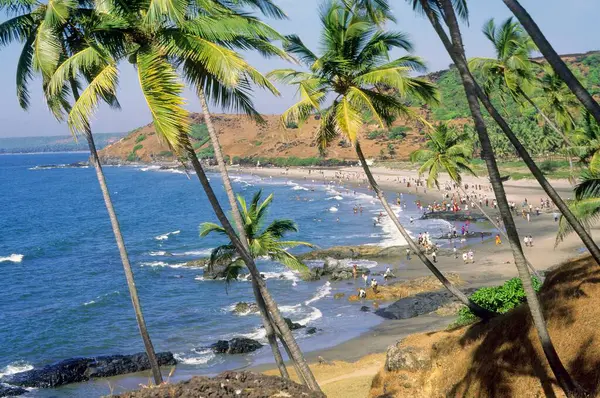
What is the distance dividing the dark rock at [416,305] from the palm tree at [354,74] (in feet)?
51.7

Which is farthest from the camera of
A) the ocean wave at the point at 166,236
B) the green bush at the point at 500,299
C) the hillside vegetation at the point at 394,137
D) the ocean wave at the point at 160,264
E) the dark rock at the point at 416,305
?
the hillside vegetation at the point at 394,137

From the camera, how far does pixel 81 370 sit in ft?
83.8

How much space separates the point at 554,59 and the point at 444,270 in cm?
3070

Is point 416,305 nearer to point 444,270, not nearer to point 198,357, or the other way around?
point 444,270

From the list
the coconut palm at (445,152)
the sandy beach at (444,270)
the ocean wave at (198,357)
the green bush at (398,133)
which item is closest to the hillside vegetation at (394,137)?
the green bush at (398,133)

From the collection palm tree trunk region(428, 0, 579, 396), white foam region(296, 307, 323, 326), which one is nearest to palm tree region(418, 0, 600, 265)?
palm tree trunk region(428, 0, 579, 396)

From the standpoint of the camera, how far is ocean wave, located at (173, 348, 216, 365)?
26234 millimetres

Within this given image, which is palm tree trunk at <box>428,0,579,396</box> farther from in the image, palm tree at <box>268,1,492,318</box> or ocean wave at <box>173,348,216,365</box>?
ocean wave at <box>173,348,216,365</box>

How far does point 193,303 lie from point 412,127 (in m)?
103

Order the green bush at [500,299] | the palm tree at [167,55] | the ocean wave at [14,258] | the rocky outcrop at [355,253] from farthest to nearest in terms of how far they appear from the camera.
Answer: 1. the ocean wave at [14,258]
2. the rocky outcrop at [355,253]
3. the green bush at [500,299]
4. the palm tree at [167,55]

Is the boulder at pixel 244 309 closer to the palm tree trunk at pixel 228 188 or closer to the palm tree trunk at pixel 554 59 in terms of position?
the palm tree trunk at pixel 228 188

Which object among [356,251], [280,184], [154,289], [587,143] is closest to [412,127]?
[280,184]

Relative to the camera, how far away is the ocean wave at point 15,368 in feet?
85.8

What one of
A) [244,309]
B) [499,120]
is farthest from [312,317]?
[499,120]
